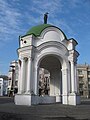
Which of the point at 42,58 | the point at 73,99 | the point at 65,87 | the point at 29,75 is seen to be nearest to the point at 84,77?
the point at 65,87

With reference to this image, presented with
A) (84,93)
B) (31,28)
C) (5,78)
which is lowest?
(84,93)

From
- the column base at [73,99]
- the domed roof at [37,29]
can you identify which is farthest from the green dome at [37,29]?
the column base at [73,99]

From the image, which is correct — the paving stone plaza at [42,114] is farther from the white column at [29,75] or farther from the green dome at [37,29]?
the green dome at [37,29]

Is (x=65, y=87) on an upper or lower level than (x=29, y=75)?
lower

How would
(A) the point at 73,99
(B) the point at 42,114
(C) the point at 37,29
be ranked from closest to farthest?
(B) the point at 42,114, (A) the point at 73,99, (C) the point at 37,29

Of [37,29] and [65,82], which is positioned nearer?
[65,82]

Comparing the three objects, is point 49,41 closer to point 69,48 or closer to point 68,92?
point 69,48

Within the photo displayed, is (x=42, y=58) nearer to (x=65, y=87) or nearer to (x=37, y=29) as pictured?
(x=37, y=29)

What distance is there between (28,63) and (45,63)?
19.0 ft

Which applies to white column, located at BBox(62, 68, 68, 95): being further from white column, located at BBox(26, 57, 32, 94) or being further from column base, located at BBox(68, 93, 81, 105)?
white column, located at BBox(26, 57, 32, 94)

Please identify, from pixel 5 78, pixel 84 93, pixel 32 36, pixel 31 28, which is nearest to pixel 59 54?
pixel 32 36

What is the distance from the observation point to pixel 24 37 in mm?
23828

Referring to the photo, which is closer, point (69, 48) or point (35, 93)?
point (35, 93)

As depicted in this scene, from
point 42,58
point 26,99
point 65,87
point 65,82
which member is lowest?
point 26,99
